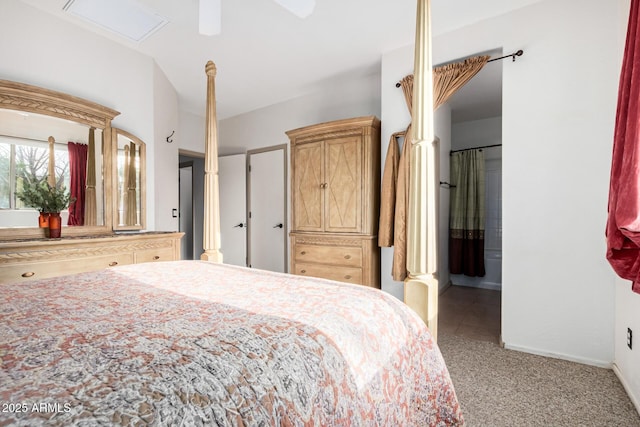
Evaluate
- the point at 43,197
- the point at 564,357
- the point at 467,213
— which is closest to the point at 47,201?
the point at 43,197

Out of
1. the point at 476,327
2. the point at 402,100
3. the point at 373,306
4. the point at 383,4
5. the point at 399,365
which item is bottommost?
the point at 476,327

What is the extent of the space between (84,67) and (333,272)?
3.04 m

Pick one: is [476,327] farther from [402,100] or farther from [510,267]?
[402,100]

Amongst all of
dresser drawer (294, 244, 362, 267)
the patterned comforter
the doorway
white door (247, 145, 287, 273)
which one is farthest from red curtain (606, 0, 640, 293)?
the doorway

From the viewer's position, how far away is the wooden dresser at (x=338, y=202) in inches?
119

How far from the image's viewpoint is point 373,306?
0.97 m

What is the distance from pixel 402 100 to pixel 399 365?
8.68 feet

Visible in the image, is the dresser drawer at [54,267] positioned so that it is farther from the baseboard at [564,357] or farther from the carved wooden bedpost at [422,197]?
the baseboard at [564,357]

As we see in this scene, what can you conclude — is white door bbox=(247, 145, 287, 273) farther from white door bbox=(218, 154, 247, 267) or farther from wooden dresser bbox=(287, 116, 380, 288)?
wooden dresser bbox=(287, 116, 380, 288)

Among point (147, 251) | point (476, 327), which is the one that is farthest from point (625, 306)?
point (147, 251)

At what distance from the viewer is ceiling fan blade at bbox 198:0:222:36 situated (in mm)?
1756

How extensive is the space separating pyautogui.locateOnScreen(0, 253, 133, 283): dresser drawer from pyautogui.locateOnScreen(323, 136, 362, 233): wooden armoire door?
196 centimetres

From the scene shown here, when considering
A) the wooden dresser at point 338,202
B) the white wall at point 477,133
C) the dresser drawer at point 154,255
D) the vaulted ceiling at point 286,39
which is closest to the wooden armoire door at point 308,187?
the wooden dresser at point 338,202

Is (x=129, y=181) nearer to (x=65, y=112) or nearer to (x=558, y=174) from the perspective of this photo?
(x=65, y=112)
